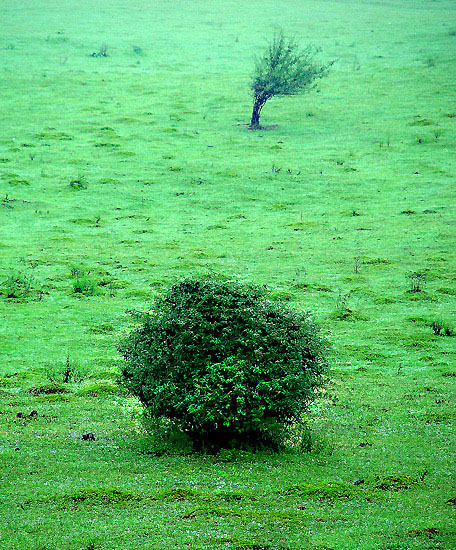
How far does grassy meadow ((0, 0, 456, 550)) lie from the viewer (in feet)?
33.4

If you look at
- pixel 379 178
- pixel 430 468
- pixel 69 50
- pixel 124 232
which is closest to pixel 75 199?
pixel 124 232

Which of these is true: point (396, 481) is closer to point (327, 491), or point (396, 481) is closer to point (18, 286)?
point (327, 491)

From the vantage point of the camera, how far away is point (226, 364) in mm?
12242

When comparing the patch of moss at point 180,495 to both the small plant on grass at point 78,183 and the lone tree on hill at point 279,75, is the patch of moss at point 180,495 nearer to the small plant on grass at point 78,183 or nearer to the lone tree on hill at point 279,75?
the small plant on grass at point 78,183

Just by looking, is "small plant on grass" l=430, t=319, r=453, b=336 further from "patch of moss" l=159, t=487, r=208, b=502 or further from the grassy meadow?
"patch of moss" l=159, t=487, r=208, b=502

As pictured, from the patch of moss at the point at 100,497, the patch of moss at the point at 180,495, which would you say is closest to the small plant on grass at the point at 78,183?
the patch of moss at the point at 100,497

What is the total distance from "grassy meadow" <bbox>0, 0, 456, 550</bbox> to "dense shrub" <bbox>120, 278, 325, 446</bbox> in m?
0.66

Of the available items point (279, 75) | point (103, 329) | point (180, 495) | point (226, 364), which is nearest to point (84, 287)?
point (103, 329)

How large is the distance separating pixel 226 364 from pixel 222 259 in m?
16.9

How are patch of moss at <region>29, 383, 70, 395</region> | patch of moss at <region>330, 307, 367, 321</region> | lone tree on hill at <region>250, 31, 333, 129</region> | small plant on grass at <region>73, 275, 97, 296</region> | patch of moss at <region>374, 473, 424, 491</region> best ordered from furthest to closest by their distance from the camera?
lone tree on hill at <region>250, 31, 333, 129</region>, small plant on grass at <region>73, 275, 97, 296</region>, patch of moss at <region>330, 307, 367, 321</region>, patch of moss at <region>29, 383, 70, 395</region>, patch of moss at <region>374, 473, 424, 491</region>

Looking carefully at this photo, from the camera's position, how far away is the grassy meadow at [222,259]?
10.2m

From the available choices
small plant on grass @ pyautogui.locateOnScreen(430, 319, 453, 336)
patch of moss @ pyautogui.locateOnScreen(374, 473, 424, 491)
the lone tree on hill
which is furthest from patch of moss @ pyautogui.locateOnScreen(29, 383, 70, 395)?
→ the lone tree on hill

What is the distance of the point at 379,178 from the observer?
137ft

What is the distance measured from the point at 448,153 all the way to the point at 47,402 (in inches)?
1442
